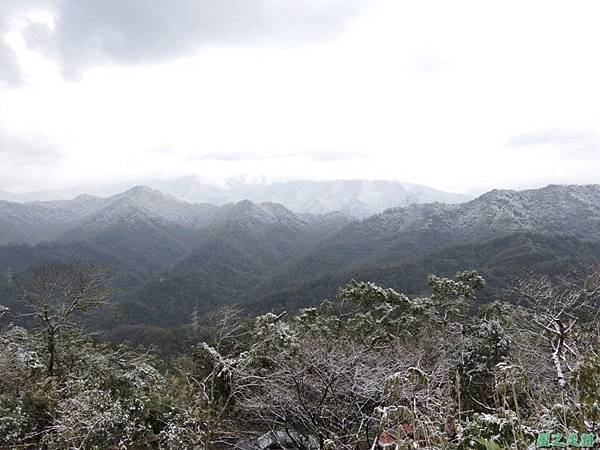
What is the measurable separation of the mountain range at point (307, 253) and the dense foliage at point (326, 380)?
3203 centimetres

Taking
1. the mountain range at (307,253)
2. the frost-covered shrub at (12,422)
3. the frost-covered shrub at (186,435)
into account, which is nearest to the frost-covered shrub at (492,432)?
the frost-covered shrub at (186,435)

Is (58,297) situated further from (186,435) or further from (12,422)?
(186,435)

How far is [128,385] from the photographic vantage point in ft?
35.0

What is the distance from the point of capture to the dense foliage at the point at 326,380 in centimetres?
307

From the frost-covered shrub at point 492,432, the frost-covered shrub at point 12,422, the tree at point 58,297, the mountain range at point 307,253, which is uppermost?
the frost-covered shrub at point 492,432

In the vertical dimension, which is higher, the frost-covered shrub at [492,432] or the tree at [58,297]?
the frost-covered shrub at [492,432]

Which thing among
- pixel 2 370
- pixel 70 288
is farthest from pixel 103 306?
pixel 2 370

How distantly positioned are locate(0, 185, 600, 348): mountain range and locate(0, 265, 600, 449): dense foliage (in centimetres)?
3203

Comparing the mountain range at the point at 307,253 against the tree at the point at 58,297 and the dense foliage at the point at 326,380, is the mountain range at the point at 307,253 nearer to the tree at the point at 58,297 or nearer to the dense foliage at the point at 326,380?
the dense foliage at the point at 326,380

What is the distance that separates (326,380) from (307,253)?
138 meters

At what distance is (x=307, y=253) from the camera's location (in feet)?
475

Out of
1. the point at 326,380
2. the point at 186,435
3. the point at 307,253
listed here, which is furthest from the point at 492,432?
the point at 307,253

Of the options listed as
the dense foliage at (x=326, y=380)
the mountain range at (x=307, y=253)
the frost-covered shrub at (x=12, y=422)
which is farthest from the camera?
the mountain range at (x=307, y=253)

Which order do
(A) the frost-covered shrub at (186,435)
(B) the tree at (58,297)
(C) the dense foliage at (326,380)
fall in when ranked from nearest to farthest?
(C) the dense foliage at (326,380), (A) the frost-covered shrub at (186,435), (B) the tree at (58,297)
